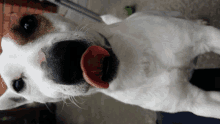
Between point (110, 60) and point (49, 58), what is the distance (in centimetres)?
45

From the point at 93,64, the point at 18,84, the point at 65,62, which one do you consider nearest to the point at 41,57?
the point at 65,62

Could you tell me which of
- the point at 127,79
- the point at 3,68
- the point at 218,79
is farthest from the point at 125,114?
the point at 3,68

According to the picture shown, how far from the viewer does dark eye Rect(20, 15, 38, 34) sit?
1.28 meters

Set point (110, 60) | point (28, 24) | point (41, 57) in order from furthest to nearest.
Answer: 1. point (28, 24)
2. point (110, 60)
3. point (41, 57)

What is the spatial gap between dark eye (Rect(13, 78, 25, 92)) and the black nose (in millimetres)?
480

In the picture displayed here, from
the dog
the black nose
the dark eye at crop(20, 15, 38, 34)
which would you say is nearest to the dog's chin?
the dog

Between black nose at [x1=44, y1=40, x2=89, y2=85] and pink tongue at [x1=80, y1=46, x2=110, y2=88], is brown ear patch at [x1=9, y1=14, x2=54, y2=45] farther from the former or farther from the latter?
pink tongue at [x1=80, y1=46, x2=110, y2=88]

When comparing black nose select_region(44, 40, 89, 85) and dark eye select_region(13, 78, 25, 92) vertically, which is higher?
black nose select_region(44, 40, 89, 85)

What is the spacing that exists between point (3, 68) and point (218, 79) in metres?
2.58

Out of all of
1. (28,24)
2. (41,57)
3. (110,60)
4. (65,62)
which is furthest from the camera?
(28,24)

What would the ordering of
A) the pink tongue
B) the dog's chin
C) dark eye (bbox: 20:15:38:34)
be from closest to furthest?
1. the pink tongue
2. the dog's chin
3. dark eye (bbox: 20:15:38:34)

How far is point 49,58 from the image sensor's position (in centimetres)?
101

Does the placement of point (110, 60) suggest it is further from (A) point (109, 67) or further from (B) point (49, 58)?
(B) point (49, 58)

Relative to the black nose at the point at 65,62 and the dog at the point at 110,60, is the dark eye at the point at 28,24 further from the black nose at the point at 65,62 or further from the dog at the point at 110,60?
the black nose at the point at 65,62
